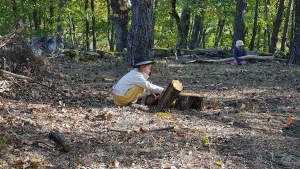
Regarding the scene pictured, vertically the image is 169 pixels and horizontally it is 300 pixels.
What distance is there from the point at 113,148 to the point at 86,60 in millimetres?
9514

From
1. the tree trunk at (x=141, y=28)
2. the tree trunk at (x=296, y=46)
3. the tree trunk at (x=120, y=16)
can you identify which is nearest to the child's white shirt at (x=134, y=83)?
the tree trunk at (x=141, y=28)

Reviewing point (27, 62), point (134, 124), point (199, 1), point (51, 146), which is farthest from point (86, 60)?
point (51, 146)

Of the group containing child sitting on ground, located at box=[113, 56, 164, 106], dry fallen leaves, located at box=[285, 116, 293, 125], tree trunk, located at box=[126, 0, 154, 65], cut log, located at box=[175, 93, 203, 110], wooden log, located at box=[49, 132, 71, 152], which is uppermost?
tree trunk, located at box=[126, 0, 154, 65]

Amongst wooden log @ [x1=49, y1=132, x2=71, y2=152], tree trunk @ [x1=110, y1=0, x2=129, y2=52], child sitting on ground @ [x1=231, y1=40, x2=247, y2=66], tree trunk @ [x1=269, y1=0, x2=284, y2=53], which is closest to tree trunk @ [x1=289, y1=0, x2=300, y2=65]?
child sitting on ground @ [x1=231, y1=40, x2=247, y2=66]

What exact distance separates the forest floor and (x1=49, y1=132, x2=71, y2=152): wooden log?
0.25 feet

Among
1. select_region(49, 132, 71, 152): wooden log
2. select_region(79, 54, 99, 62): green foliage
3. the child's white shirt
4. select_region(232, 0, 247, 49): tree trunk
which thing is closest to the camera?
select_region(49, 132, 71, 152): wooden log

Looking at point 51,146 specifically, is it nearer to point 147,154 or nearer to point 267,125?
point 147,154

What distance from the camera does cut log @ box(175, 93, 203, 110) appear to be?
6.38 metres

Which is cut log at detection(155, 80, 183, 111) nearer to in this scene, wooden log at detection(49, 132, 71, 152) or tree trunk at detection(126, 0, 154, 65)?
wooden log at detection(49, 132, 71, 152)

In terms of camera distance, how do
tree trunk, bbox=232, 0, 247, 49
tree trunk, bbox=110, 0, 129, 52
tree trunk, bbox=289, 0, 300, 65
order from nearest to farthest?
tree trunk, bbox=289, 0, 300, 65
tree trunk, bbox=110, 0, 129, 52
tree trunk, bbox=232, 0, 247, 49

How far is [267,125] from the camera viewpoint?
18.3ft

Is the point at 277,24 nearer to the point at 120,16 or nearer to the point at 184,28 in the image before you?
the point at 184,28

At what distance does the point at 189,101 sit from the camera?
645cm

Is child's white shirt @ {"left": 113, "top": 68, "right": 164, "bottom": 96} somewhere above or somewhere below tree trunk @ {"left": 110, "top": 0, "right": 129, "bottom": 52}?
below
